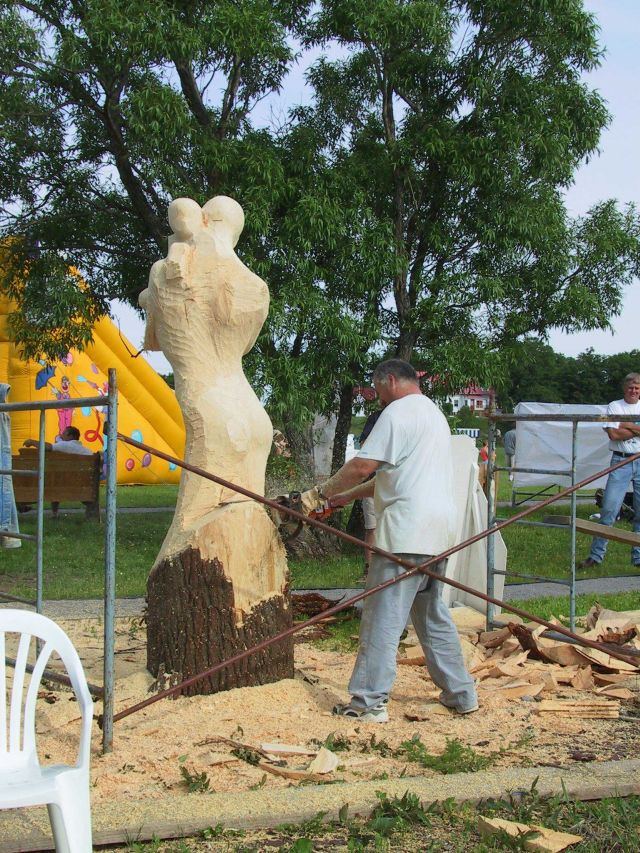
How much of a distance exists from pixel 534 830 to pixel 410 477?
1.80 m

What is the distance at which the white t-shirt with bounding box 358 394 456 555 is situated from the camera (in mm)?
4496

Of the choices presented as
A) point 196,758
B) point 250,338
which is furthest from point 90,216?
point 196,758

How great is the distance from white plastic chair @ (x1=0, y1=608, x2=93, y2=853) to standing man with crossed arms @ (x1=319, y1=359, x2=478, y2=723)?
203 centimetres

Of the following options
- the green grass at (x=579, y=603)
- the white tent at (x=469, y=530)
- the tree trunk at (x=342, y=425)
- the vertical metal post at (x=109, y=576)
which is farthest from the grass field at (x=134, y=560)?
the vertical metal post at (x=109, y=576)

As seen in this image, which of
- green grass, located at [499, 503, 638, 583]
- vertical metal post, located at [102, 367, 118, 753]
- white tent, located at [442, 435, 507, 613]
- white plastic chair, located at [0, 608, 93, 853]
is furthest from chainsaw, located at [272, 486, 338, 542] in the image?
green grass, located at [499, 503, 638, 583]

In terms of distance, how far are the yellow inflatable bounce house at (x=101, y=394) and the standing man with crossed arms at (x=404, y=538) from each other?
12.9m

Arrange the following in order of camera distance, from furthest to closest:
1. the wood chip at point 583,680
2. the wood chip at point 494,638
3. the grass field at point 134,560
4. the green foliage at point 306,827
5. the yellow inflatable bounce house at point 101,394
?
1. the yellow inflatable bounce house at point 101,394
2. the grass field at point 134,560
3. the wood chip at point 494,638
4. the wood chip at point 583,680
5. the green foliage at point 306,827

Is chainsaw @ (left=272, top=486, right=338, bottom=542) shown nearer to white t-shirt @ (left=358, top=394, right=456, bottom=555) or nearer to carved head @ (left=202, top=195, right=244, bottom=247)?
white t-shirt @ (left=358, top=394, right=456, bottom=555)

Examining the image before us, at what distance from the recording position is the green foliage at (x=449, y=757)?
3.76 metres

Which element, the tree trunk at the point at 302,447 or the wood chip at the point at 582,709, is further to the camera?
the tree trunk at the point at 302,447

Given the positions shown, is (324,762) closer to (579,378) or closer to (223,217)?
(223,217)

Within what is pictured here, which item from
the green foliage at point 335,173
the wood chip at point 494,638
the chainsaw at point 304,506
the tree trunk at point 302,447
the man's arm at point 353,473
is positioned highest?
the green foliage at point 335,173

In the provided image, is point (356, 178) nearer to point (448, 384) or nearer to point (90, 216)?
point (448, 384)

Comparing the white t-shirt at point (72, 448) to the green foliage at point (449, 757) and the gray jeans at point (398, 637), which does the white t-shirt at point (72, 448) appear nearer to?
the gray jeans at point (398, 637)
